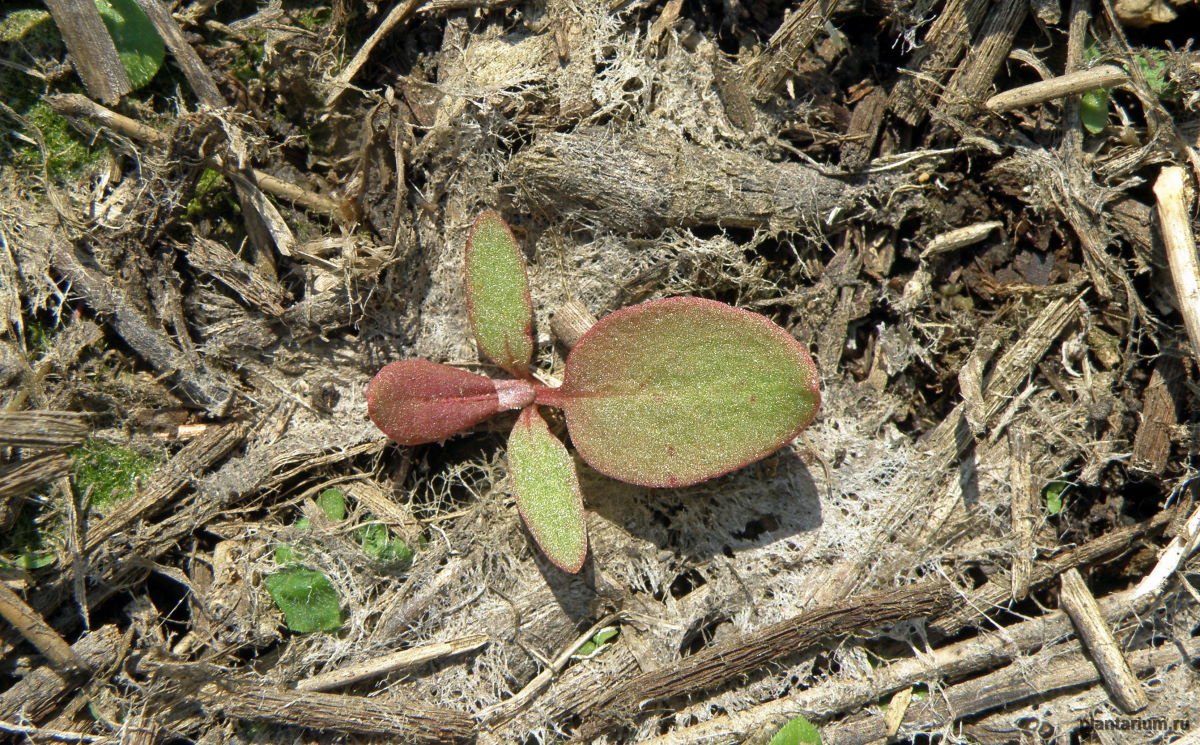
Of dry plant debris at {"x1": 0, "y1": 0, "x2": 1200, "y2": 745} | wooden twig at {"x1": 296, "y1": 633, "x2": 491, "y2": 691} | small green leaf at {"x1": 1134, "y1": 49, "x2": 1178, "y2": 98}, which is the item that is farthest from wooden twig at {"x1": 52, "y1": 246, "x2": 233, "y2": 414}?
small green leaf at {"x1": 1134, "y1": 49, "x2": 1178, "y2": 98}

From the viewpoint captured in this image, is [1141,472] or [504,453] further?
[504,453]

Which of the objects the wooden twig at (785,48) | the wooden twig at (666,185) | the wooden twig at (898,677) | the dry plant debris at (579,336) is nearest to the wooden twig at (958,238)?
the dry plant debris at (579,336)

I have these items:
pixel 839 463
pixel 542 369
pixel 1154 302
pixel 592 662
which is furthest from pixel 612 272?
pixel 1154 302

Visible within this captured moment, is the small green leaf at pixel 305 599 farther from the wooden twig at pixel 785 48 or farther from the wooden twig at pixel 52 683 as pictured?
the wooden twig at pixel 785 48

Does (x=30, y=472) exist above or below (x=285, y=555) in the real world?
above

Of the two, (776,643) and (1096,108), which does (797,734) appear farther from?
(1096,108)

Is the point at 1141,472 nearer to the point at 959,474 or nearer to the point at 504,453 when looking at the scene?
the point at 959,474

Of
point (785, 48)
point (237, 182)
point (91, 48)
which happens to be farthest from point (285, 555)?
point (785, 48)
